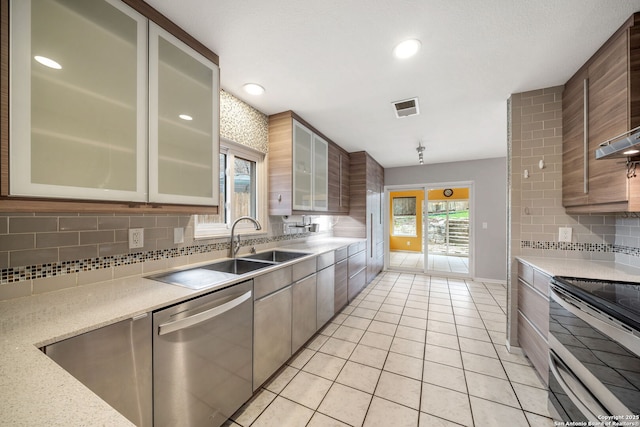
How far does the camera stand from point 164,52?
54.5 inches

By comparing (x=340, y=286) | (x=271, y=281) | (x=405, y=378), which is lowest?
(x=405, y=378)

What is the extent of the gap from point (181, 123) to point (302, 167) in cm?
153

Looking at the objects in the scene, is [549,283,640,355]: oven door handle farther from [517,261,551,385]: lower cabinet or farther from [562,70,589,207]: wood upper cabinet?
[562,70,589,207]: wood upper cabinet

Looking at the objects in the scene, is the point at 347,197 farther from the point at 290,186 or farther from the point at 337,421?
the point at 337,421

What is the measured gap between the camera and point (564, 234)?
6.79ft

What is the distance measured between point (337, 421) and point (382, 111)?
2.78 metres

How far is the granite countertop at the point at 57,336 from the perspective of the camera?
0.48 m

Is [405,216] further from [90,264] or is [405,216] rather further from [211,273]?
[90,264]

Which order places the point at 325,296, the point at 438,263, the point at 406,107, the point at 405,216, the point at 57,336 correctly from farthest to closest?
the point at 405,216
the point at 438,263
the point at 325,296
the point at 406,107
the point at 57,336

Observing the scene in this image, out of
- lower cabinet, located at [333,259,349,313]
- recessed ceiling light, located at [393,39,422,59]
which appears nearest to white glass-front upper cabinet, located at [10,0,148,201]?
recessed ceiling light, located at [393,39,422,59]

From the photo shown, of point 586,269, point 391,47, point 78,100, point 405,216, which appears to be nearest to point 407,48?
point 391,47

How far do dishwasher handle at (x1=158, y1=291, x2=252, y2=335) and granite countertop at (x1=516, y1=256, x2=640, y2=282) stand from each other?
6.85 ft

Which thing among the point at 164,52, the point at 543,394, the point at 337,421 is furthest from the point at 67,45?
the point at 543,394

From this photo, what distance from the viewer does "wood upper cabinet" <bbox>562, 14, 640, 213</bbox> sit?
1389 millimetres
